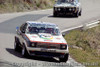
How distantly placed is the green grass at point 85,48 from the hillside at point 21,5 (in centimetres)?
1203

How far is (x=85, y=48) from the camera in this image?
20.0 meters

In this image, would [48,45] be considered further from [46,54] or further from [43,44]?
[46,54]

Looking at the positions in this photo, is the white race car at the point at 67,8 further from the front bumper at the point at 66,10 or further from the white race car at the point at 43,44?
the white race car at the point at 43,44

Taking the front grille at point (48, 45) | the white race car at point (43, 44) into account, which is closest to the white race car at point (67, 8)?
the white race car at point (43, 44)

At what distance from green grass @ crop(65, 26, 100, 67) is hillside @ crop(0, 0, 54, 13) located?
12.0 meters

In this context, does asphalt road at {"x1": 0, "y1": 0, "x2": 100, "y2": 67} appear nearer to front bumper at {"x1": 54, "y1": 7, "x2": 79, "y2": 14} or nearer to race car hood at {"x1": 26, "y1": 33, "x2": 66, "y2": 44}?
front bumper at {"x1": 54, "y1": 7, "x2": 79, "y2": 14}

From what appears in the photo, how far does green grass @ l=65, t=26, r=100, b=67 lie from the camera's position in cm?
1615

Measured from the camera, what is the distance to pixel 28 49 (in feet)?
48.8

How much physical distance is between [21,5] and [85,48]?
67.2 ft

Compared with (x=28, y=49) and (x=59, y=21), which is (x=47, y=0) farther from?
(x=28, y=49)

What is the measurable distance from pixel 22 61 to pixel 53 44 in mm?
1481

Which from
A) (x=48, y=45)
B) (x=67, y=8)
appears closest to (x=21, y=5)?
(x=67, y=8)

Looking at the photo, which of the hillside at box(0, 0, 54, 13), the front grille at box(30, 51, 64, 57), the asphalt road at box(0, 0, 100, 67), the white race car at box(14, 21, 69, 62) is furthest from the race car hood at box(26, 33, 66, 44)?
the hillside at box(0, 0, 54, 13)

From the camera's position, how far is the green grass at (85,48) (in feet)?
53.0
